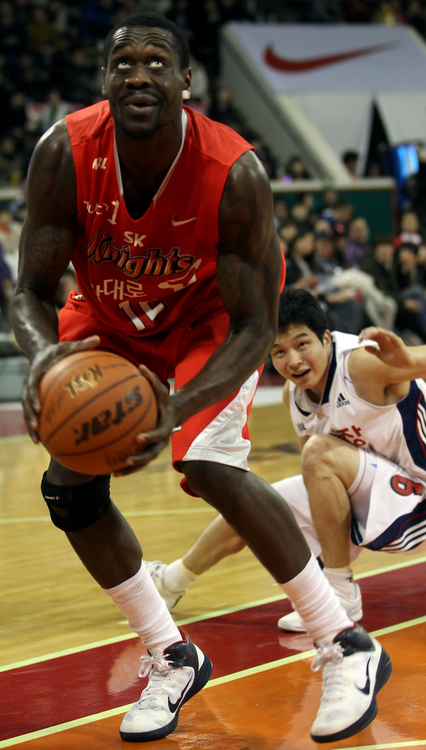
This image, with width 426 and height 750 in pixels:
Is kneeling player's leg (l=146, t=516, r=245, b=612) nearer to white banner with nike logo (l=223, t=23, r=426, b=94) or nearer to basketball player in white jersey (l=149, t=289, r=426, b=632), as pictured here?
basketball player in white jersey (l=149, t=289, r=426, b=632)

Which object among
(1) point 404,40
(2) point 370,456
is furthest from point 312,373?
(1) point 404,40

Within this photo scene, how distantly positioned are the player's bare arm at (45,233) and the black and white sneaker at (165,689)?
36.9 inches

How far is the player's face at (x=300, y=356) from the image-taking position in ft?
11.1

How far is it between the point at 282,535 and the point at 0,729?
90 centimetres

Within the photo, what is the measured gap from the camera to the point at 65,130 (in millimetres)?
2494

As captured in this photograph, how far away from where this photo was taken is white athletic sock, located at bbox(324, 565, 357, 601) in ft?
10.7

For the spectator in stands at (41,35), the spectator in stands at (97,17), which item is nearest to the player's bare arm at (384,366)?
the spectator in stands at (41,35)

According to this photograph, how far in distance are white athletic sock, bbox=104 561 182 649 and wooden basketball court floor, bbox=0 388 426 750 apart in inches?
8.3

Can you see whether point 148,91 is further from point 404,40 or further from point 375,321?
point 404,40

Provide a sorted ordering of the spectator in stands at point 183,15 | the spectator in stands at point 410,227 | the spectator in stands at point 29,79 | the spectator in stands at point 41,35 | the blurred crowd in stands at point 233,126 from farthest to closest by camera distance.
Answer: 1. the spectator in stands at point 183,15
2. the spectator in stands at point 41,35
3. the spectator in stands at point 29,79
4. the spectator in stands at point 410,227
5. the blurred crowd in stands at point 233,126

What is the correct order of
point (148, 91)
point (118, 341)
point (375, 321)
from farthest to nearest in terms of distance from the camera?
1. point (375, 321)
2. point (118, 341)
3. point (148, 91)

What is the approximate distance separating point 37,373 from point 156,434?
0.33 metres

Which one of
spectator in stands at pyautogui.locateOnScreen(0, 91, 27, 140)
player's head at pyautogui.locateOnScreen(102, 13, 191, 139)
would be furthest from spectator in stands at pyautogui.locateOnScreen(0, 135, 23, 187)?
player's head at pyautogui.locateOnScreen(102, 13, 191, 139)

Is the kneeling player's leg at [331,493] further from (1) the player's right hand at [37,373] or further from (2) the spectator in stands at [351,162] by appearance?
(2) the spectator in stands at [351,162]
